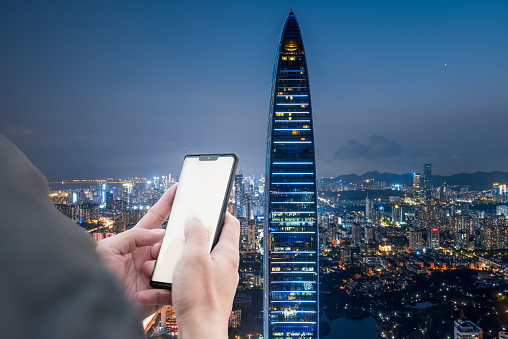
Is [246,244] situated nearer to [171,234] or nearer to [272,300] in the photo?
[272,300]

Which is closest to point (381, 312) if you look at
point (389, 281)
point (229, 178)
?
point (389, 281)

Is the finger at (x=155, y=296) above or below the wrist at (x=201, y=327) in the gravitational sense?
below

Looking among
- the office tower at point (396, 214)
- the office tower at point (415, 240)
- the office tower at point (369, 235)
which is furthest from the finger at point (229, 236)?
the office tower at point (396, 214)

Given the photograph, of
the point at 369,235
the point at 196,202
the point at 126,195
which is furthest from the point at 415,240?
the point at 196,202

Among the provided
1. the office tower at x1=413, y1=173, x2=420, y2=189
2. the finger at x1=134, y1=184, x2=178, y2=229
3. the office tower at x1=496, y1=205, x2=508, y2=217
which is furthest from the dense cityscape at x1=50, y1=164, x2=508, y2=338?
the finger at x1=134, y1=184, x2=178, y2=229

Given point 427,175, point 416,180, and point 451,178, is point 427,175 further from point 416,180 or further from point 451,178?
point 451,178

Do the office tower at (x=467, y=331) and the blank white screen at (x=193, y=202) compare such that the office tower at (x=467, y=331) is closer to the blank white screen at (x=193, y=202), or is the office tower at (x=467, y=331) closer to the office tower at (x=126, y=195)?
the office tower at (x=126, y=195)

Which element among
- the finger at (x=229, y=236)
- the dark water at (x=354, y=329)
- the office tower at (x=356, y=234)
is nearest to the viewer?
the finger at (x=229, y=236)

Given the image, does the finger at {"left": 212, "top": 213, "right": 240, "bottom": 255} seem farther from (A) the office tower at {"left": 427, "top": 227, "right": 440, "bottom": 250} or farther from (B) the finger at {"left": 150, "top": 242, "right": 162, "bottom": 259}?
(A) the office tower at {"left": 427, "top": 227, "right": 440, "bottom": 250}
